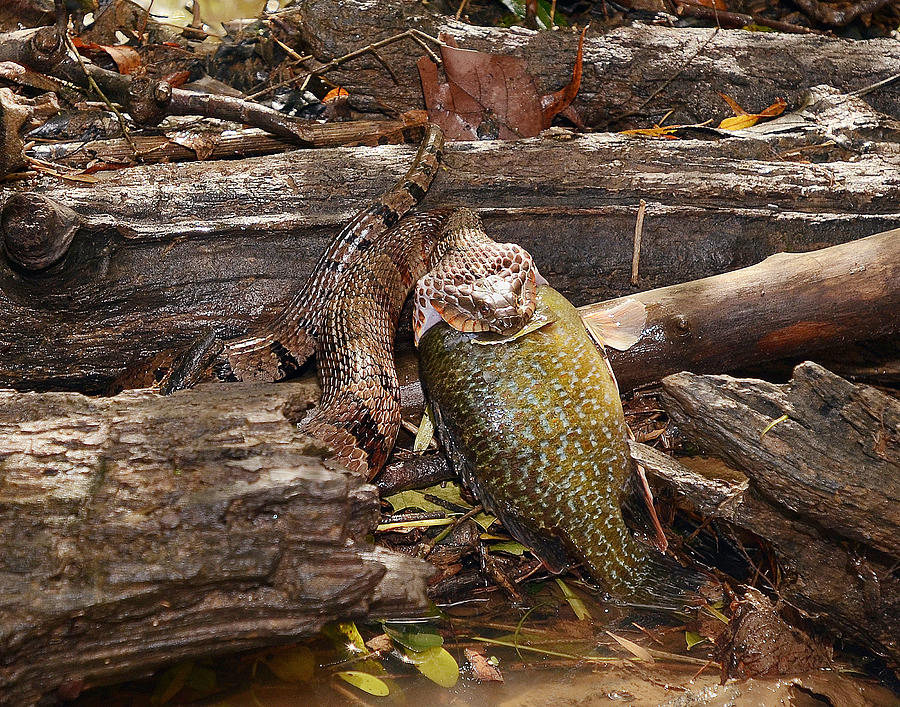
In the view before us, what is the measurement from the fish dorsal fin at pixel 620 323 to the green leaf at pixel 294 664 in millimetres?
1914

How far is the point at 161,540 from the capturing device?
7.82 ft

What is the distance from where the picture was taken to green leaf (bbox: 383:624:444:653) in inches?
119

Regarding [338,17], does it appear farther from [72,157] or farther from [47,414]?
[47,414]

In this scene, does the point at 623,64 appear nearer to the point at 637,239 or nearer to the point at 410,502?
the point at 637,239

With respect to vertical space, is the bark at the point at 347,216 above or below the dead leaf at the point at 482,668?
above

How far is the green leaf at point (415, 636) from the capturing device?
3021mm

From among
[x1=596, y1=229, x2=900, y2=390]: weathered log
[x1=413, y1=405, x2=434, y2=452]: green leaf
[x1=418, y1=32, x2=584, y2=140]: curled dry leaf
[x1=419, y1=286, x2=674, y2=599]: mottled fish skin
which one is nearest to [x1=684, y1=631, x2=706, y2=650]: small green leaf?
[x1=419, y1=286, x2=674, y2=599]: mottled fish skin

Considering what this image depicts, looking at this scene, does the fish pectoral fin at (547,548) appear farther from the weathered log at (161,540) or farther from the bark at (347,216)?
the bark at (347,216)

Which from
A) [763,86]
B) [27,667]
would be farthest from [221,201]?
[763,86]

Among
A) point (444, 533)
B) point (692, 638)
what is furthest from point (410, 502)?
point (692, 638)

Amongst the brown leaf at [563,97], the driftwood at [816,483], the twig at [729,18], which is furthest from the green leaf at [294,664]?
the twig at [729,18]

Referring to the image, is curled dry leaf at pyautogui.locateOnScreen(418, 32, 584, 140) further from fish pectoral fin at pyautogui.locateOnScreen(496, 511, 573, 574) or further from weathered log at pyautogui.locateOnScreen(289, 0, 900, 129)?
fish pectoral fin at pyautogui.locateOnScreen(496, 511, 573, 574)

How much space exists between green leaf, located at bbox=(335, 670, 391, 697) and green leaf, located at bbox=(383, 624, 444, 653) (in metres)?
0.23

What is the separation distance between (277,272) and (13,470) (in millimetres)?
2123
